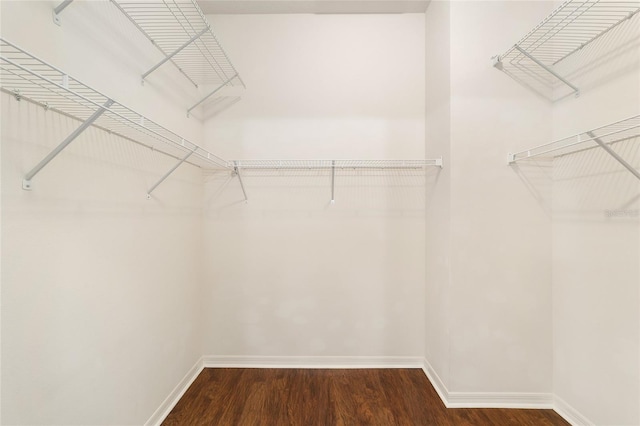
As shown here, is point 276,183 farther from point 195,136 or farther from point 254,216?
point 195,136

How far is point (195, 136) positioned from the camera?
2.12 meters

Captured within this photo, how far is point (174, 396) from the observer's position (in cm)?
178

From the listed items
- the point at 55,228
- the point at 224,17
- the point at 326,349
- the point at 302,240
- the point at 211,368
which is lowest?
the point at 211,368

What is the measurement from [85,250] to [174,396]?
121 cm

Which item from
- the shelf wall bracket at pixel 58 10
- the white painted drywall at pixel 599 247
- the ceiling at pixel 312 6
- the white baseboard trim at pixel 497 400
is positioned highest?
the ceiling at pixel 312 6

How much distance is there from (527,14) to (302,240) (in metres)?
2.13

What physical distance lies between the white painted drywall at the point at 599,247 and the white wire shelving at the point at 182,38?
6.86 ft

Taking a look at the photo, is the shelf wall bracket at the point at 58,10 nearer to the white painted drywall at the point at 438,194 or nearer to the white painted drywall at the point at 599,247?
the white painted drywall at the point at 438,194

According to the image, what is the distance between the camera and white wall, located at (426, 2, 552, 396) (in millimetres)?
1768

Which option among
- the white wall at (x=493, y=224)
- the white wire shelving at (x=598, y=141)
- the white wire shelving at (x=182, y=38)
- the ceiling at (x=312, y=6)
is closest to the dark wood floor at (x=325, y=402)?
the white wall at (x=493, y=224)

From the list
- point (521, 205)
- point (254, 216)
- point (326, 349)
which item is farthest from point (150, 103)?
point (521, 205)

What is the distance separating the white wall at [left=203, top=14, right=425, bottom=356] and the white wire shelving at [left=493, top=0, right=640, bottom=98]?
66cm

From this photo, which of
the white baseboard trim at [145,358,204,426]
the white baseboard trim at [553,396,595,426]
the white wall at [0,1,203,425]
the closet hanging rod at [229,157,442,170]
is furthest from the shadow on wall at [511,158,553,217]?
the white baseboard trim at [145,358,204,426]

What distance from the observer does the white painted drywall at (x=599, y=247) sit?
1.33m
